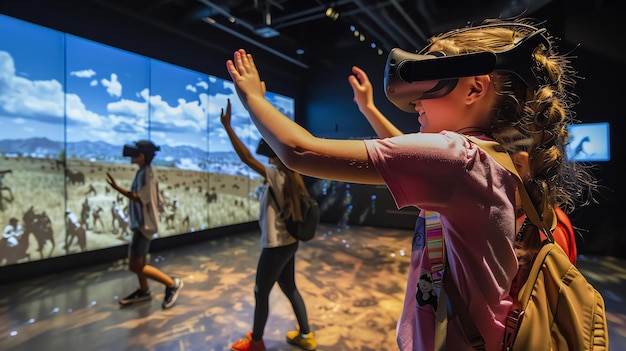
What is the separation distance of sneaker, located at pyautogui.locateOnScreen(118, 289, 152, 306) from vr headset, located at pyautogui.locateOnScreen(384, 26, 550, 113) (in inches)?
128

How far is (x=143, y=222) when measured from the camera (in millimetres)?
2906

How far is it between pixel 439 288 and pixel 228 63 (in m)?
0.60

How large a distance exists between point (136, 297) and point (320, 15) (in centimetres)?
465

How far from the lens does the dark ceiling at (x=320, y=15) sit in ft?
15.1

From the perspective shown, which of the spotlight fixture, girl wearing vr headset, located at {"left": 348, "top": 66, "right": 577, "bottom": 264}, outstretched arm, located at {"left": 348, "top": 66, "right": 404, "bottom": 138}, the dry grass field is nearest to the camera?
girl wearing vr headset, located at {"left": 348, "top": 66, "right": 577, "bottom": 264}

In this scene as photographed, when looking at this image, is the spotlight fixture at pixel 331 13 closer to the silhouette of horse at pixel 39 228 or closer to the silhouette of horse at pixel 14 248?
the silhouette of horse at pixel 39 228

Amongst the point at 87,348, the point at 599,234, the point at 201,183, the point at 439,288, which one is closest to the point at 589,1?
the point at 599,234

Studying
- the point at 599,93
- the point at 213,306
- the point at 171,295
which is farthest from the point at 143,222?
the point at 599,93

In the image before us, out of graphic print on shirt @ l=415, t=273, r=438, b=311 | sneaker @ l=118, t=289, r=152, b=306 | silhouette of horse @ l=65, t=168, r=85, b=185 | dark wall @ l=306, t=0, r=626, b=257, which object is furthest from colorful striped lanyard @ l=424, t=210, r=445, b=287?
dark wall @ l=306, t=0, r=626, b=257

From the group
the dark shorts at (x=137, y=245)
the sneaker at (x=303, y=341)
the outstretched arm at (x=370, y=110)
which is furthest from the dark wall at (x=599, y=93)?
the dark shorts at (x=137, y=245)

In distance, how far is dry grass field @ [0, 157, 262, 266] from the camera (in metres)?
3.51

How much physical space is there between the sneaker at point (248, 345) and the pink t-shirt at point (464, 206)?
182 cm

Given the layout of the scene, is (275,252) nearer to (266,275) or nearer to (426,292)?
(266,275)

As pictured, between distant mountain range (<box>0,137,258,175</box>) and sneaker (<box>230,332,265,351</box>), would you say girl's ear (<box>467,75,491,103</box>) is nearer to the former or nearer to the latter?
sneaker (<box>230,332,265,351</box>)
